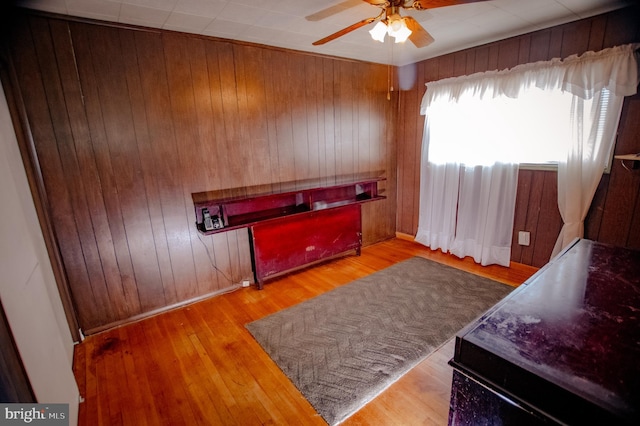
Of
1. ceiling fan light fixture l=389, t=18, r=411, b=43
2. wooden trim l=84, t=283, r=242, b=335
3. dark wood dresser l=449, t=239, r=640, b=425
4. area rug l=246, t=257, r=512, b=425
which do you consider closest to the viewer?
dark wood dresser l=449, t=239, r=640, b=425

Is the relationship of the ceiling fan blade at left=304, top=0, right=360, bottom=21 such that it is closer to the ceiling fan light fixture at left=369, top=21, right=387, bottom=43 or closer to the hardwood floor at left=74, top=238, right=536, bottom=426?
the ceiling fan light fixture at left=369, top=21, right=387, bottom=43

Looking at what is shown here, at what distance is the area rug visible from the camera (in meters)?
1.81

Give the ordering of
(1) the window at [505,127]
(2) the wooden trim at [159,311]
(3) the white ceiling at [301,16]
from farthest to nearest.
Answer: (1) the window at [505,127] < (2) the wooden trim at [159,311] < (3) the white ceiling at [301,16]

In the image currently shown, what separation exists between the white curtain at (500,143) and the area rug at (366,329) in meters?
0.72

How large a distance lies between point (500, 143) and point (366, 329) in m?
2.43

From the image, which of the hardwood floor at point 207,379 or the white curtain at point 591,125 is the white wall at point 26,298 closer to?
the hardwood floor at point 207,379

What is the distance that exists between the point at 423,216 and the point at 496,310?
9.90ft

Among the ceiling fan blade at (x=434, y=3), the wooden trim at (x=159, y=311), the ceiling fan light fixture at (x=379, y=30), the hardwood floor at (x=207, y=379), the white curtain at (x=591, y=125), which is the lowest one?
the hardwood floor at (x=207, y=379)

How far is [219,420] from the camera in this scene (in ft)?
5.29

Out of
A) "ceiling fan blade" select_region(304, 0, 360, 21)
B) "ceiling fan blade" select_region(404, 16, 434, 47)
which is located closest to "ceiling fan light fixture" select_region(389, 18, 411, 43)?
"ceiling fan blade" select_region(404, 16, 434, 47)

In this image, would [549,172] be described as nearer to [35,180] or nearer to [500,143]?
[500,143]

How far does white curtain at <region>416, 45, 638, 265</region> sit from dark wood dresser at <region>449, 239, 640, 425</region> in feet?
6.12

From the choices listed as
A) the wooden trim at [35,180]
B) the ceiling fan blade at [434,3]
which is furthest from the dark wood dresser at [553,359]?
the wooden trim at [35,180]

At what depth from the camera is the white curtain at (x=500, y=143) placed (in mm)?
2473
